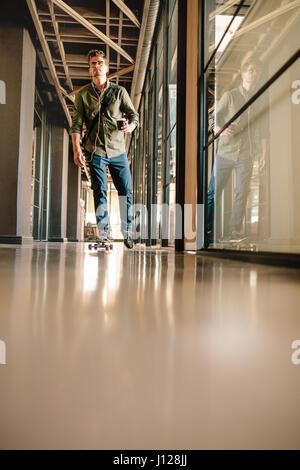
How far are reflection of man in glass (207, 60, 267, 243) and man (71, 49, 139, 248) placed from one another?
759 mm

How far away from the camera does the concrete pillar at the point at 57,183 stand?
9977 mm

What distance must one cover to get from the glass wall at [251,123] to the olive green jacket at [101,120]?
80 centimetres

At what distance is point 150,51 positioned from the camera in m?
6.10

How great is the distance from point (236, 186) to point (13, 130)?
4173 mm

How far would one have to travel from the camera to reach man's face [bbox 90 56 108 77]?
9.42 feet

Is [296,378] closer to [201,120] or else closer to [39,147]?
[201,120]

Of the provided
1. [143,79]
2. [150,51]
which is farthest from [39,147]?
[150,51]

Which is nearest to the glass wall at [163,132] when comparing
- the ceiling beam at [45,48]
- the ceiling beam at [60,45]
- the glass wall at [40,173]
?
the ceiling beam at [60,45]

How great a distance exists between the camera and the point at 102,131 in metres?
2.96

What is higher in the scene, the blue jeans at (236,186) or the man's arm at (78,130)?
the man's arm at (78,130)

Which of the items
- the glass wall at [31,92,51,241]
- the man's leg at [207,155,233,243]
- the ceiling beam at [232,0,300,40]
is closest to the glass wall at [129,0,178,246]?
the man's leg at [207,155,233,243]

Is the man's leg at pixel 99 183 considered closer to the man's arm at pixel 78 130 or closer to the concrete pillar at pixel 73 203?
the man's arm at pixel 78 130

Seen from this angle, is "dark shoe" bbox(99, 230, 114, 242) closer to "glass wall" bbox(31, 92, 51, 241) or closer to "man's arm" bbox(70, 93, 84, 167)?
"man's arm" bbox(70, 93, 84, 167)

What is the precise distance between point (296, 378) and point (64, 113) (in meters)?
10.3
